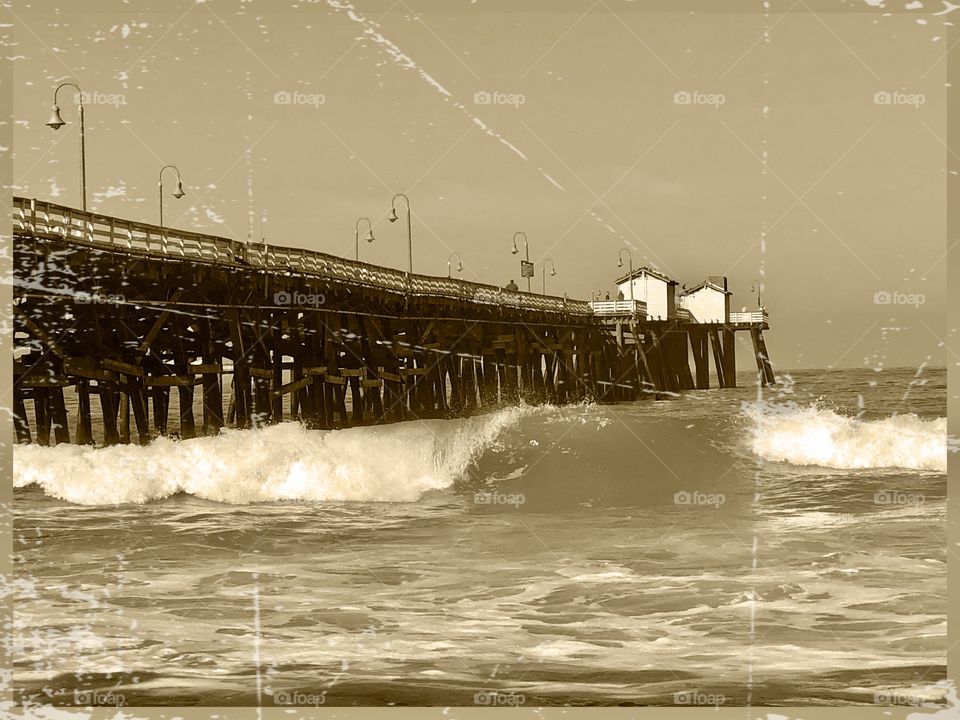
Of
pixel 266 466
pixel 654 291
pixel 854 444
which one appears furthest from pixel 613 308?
pixel 266 466

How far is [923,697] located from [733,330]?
213ft

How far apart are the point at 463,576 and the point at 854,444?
1706 centimetres

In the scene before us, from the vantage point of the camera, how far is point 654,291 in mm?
64250

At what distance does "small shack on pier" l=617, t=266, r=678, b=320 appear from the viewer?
63.8m

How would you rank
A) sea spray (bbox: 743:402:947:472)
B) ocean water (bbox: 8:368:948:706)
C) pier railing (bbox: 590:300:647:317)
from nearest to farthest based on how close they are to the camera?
ocean water (bbox: 8:368:948:706)
sea spray (bbox: 743:402:947:472)
pier railing (bbox: 590:300:647:317)

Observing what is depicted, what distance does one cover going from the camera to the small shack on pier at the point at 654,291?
209 feet

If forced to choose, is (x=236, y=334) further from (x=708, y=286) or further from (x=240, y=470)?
(x=708, y=286)

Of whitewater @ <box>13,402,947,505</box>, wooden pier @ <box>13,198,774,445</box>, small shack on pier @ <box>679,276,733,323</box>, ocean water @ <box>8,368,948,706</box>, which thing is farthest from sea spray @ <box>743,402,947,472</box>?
small shack on pier @ <box>679,276,733,323</box>

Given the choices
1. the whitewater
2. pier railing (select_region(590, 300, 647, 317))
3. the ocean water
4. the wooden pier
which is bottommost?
the ocean water

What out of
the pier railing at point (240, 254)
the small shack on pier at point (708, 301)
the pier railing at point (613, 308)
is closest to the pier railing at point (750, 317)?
the small shack on pier at point (708, 301)

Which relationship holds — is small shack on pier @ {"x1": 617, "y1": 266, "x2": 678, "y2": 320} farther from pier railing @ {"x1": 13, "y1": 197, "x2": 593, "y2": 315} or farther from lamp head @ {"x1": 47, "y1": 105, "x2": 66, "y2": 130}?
lamp head @ {"x1": 47, "y1": 105, "x2": 66, "y2": 130}

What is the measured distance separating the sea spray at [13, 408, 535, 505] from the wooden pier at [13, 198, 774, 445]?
100 cm

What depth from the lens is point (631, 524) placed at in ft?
50.9

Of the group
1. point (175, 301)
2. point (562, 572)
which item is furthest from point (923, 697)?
point (175, 301)
